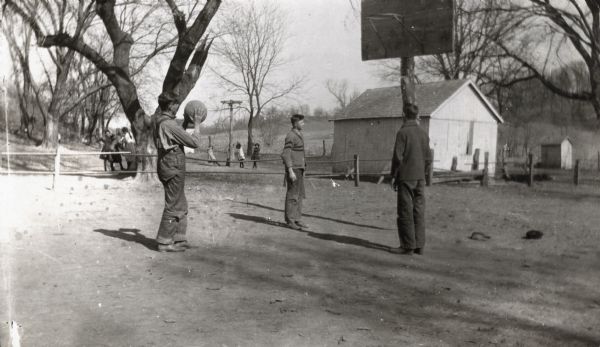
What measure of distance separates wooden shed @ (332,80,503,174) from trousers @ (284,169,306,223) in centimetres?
1693

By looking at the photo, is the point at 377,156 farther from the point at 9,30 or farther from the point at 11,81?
the point at 11,81

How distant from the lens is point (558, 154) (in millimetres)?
45312

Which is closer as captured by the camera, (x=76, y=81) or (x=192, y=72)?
(x=192, y=72)

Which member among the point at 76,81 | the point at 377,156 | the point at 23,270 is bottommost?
the point at 23,270

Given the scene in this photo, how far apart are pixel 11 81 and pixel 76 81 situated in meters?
9.70

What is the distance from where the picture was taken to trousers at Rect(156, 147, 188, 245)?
23.3 feet

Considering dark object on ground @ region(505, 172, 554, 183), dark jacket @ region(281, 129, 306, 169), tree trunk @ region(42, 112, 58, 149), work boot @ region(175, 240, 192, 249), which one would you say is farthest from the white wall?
work boot @ region(175, 240, 192, 249)

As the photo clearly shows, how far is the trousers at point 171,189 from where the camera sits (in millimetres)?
7113

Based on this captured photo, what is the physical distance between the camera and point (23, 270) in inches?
242

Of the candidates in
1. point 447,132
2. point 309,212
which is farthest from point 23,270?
point 447,132

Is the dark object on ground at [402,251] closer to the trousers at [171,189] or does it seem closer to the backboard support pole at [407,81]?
the trousers at [171,189]

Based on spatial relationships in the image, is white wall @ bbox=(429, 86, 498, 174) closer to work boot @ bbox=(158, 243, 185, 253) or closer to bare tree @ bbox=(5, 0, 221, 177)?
bare tree @ bbox=(5, 0, 221, 177)

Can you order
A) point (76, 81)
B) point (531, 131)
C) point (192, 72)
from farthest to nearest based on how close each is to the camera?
point (531, 131) < point (76, 81) < point (192, 72)

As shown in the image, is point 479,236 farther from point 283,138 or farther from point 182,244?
point 283,138
